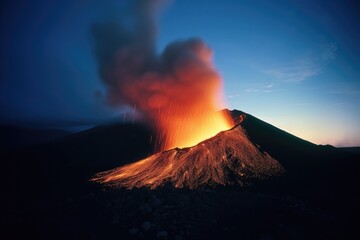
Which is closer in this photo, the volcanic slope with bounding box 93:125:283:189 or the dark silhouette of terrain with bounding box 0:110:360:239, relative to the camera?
the dark silhouette of terrain with bounding box 0:110:360:239

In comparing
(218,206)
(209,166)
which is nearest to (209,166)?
(209,166)

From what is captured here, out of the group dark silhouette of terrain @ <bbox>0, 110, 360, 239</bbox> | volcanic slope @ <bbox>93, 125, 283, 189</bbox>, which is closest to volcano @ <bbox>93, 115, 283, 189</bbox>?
volcanic slope @ <bbox>93, 125, 283, 189</bbox>

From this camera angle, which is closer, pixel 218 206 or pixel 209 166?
pixel 218 206

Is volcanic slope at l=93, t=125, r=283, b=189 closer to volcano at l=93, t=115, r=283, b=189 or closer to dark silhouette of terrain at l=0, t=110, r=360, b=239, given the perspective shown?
volcano at l=93, t=115, r=283, b=189

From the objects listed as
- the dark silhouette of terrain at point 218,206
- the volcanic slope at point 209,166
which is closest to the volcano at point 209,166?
the volcanic slope at point 209,166

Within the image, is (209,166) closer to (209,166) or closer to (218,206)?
(209,166)

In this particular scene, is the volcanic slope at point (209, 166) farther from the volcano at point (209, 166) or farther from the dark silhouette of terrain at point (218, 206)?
the dark silhouette of terrain at point (218, 206)
